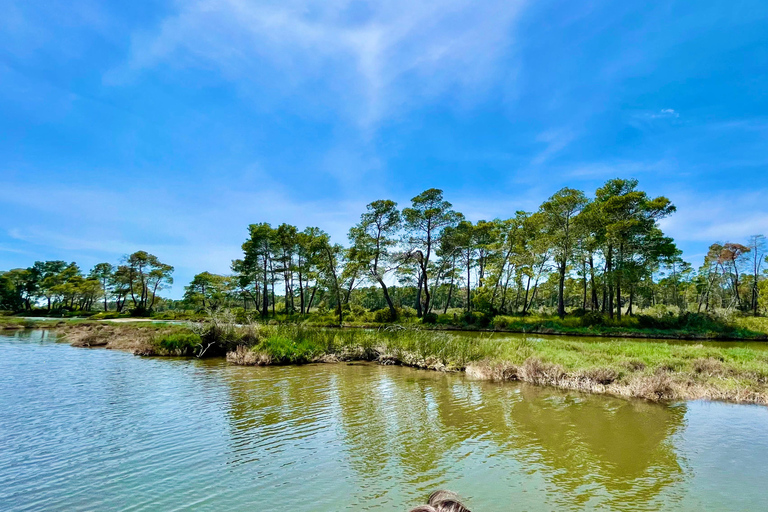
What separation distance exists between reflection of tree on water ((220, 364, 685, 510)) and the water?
0.12ft

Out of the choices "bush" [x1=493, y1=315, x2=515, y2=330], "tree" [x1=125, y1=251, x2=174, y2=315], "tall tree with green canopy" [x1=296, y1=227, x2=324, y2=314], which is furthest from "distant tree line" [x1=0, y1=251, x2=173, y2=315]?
"bush" [x1=493, y1=315, x2=515, y2=330]

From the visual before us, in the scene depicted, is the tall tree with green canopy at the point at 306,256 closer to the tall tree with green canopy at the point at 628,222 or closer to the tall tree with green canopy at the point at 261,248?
the tall tree with green canopy at the point at 261,248

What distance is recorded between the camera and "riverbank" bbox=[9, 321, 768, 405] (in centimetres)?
1048

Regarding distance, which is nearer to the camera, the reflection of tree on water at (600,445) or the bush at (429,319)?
the reflection of tree on water at (600,445)

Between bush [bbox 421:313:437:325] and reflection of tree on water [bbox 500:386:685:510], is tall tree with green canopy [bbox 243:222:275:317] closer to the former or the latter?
bush [bbox 421:313:437:325]

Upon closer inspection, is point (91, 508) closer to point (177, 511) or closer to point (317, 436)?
point (177, 511)

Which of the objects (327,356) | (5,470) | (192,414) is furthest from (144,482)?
(327,356)

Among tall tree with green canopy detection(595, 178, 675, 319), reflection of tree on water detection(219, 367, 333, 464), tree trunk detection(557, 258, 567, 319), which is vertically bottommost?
reflection of tree on water detection(219, 367, 333, 464)

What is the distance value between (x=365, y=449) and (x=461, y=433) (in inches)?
79.5

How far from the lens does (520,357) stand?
560 inches

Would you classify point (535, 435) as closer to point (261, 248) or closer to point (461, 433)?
point (461, 433)

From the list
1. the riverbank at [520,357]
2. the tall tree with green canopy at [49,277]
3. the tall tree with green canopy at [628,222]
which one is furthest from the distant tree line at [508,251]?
the tall tree with green canopy at [49,277]

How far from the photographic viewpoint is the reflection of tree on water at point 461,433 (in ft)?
17.3

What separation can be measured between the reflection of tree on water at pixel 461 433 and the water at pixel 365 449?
0.04 m
